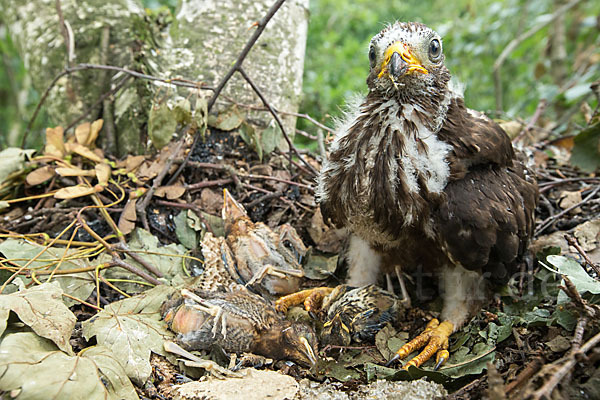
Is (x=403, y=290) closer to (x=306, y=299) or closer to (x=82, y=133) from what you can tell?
(x=306, y=299)

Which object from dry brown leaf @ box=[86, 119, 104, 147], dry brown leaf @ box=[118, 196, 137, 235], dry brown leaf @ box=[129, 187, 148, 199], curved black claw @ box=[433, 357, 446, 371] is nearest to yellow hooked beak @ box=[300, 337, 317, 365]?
curved black claw @ box=[433, 357, 446, 371]

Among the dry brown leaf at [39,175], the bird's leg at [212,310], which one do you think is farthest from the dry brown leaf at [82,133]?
the bird's leg at [212,310]

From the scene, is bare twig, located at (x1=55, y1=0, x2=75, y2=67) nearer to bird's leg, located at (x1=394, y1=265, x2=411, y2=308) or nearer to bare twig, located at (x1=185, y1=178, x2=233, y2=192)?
bare twig, located at (x1=185, y1=178, x2=233, y2=192)

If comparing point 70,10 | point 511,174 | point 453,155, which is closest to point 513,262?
point 511,174

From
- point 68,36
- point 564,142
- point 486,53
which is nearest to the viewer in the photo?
point 68,36

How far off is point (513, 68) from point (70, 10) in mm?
5786

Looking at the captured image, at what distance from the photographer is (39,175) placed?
255 centimetres

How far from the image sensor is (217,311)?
184cm

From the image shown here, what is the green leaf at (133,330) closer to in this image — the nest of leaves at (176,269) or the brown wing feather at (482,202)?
the nest of leaves at (176,269)

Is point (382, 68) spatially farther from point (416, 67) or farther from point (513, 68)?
point (513, 68)

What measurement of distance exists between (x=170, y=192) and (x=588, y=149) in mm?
2589

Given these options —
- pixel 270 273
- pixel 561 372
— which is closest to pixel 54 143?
pixel 270 273

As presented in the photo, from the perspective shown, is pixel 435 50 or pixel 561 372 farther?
pixel 435 50

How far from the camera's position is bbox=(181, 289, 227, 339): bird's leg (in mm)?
1811
